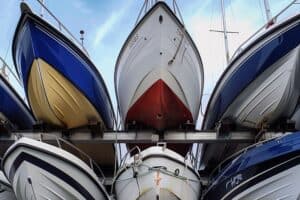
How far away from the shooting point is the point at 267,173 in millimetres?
2557

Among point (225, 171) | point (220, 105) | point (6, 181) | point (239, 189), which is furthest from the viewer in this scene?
point (220, 105)

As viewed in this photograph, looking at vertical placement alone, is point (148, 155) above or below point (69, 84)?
below

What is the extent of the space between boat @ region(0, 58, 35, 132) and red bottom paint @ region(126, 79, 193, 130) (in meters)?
1.12

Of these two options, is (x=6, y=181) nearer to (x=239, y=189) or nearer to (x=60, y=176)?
(x=60, y=176)

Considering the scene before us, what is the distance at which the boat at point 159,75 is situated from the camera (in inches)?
131

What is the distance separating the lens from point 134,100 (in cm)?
345

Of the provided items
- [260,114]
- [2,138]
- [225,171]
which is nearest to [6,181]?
[2,138]

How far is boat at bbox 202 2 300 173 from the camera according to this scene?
10.6 feet

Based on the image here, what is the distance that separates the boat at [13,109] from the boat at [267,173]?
6.86 feet

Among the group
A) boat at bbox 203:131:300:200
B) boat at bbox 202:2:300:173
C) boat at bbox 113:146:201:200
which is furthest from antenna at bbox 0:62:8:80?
boat at bbox 203:131:300:200

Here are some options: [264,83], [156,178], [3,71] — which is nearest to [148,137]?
[156,178]

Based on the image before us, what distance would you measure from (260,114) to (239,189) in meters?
0.97

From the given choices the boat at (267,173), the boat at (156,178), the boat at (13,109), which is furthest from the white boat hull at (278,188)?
the boat at (13,109)

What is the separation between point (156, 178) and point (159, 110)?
2.75 ft
